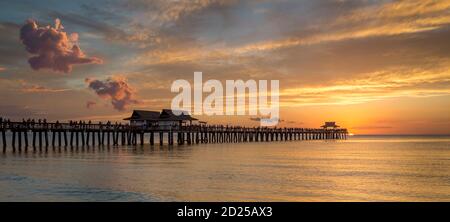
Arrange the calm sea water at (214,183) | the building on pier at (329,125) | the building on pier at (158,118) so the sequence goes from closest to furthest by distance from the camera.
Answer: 1. the calm sea water at (214,183)
2. the building on pier at (158,118)
3. the building on pier at (329,125)

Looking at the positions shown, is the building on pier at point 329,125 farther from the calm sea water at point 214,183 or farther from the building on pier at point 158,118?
the calm sea water at point 214,183

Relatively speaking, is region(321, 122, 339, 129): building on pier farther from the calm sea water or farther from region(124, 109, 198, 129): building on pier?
the calm sea water

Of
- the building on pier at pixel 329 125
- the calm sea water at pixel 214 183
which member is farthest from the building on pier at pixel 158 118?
the building on pier at pixel 329 125

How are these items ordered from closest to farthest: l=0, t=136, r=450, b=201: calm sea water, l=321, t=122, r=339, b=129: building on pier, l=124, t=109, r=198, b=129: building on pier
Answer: l=0, t=136, r=450, b=201: calm sea water → l=124, t=109, r=198, b=129: building on pier → l=321, t=122, r=339, b=129: building on pier

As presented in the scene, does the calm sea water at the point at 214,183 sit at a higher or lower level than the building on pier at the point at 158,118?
lower

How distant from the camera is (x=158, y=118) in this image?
7231 cm

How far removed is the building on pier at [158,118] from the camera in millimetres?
70856

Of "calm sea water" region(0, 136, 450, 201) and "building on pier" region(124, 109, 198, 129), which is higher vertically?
"building on pier" region(124, 109, 198, 129)

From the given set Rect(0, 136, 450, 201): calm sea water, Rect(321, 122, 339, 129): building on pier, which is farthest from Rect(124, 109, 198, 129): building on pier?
Rect(321, 122, 339, 129): building on pier

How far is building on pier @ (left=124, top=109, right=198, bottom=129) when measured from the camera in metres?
70.9

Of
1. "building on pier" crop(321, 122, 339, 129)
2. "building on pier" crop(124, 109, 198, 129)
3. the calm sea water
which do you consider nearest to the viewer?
the calm sea water

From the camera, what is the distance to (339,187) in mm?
23250
